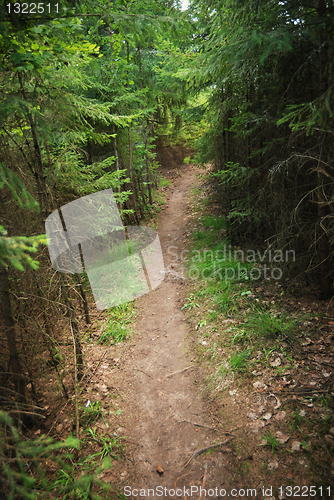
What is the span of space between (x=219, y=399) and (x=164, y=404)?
1.07 meters

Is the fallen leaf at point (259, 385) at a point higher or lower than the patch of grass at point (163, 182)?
lower

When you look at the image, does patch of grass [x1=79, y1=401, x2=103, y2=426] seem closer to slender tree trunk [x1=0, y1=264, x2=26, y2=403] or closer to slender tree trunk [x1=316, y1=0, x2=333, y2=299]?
slender tree trunk [x1=0, y1=264, x2=26, y2=403]

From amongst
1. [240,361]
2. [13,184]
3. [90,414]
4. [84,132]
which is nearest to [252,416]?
[240,361]

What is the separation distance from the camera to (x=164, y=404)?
4.84 m

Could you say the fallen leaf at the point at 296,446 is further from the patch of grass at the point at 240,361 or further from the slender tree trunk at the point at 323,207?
the slender tree trunk at the point at 323,207

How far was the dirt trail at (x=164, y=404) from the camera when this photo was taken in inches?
149

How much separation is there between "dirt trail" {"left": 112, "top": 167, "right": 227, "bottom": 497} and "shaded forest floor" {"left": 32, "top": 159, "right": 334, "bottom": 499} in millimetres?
18

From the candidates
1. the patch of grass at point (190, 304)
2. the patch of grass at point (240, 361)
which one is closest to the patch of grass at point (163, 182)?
the patch of grass at point (190, 304)

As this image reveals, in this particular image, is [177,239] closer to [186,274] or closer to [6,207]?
[186,274]

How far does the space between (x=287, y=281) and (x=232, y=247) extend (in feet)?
9.66

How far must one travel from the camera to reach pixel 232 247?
910 centimetres

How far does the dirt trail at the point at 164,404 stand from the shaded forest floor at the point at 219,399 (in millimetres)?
18

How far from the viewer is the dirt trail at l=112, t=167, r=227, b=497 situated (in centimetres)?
379

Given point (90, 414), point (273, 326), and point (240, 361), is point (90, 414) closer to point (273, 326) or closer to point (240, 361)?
point (240, 361)
